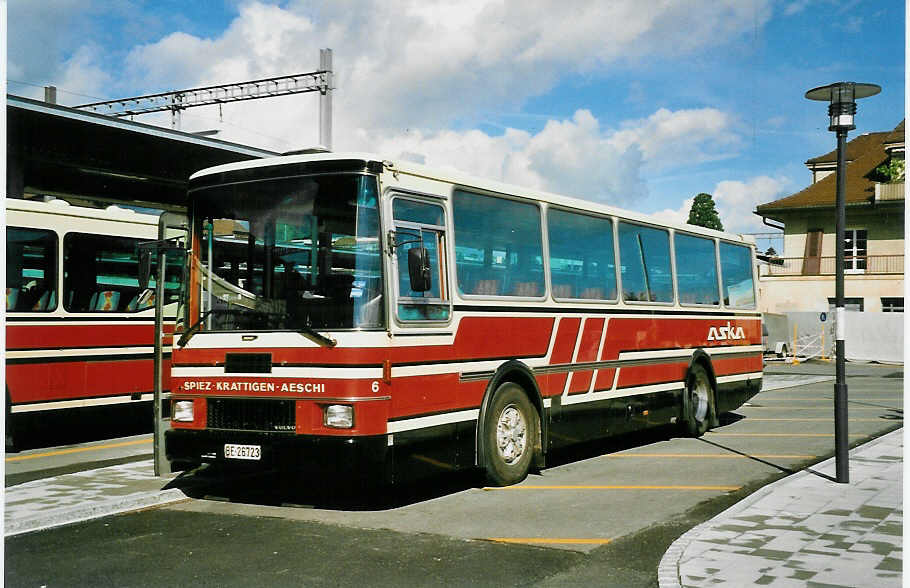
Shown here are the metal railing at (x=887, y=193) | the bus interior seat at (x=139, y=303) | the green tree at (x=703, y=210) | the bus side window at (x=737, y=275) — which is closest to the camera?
the bus interior seat at (x=139, y=303)

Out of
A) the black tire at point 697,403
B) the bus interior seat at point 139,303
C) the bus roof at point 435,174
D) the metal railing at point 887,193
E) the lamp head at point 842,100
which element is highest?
the metal railing at point 887,193

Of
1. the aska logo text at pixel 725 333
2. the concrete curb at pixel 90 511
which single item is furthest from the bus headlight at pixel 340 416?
the aska logo text at pixel 725 333

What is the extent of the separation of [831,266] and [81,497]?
46.0 metres

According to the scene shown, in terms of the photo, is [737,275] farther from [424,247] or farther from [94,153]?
[94,153]

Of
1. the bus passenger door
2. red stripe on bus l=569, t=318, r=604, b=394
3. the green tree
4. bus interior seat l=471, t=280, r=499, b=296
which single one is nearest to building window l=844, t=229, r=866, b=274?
the green tree

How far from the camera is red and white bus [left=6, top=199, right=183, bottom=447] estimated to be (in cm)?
1323

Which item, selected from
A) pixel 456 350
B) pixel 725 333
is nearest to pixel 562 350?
pixel 456 350

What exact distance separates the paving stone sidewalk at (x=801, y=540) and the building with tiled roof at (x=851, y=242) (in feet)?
126

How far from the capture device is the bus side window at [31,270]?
1320 cm

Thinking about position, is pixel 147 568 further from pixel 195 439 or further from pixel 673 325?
pixel 673 325

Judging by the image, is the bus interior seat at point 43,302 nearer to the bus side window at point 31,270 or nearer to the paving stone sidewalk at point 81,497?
the bus side window at point 31,270

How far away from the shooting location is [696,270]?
50.9 feet

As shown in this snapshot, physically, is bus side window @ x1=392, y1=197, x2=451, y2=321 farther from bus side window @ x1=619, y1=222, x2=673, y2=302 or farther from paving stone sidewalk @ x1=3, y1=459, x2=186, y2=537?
bus side window @ x1=619, y1=222, x2=673, y2=302

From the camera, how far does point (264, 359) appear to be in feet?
29.2
